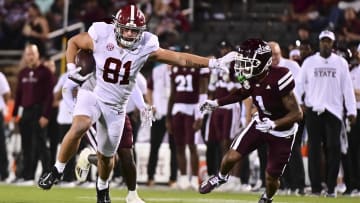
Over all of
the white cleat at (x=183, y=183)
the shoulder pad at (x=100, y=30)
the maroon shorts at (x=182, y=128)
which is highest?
the shoulder pad at (x=100, y=30)

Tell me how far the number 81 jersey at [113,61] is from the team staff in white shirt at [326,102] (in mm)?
4119

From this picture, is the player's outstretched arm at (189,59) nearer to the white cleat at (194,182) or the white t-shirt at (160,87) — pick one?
the white cleat at (194,182)

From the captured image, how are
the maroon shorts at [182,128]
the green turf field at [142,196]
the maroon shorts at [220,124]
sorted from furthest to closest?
the maroon shorts at [182,128], the maroon shorts at [220,124], the green turf field at [142,196]

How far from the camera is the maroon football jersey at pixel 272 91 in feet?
34.0

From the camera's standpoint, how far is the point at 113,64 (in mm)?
10055

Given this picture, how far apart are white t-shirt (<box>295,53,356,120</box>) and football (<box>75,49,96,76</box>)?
418 centimetres

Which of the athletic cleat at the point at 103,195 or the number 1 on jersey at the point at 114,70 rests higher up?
the number 1 on jersey at the point at 114,70

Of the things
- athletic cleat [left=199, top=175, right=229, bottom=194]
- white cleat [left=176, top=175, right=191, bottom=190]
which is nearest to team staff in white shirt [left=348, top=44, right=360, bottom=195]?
white cleat [left=176, top=175, right=191, bottom=190]

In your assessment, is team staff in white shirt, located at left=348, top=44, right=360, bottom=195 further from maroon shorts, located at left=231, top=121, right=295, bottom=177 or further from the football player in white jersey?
the football player in white jersey

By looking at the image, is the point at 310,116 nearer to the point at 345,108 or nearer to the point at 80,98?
the point at 345,108

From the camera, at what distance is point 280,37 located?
19.1m

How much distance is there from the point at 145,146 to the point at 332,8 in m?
4.55

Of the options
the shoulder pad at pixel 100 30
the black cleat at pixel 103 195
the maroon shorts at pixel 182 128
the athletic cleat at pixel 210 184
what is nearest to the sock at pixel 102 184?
the black cleat at pixel 103 195

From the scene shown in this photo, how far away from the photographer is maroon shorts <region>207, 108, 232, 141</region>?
15.0 m
